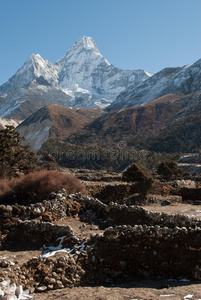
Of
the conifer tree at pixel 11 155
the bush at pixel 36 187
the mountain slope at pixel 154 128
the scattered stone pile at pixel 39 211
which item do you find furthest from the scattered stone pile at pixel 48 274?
the mountain slope at pixel 154 128

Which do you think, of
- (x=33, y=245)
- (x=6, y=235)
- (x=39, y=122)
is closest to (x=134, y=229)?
(x=33, y=245)

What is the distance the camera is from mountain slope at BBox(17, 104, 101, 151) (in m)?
152

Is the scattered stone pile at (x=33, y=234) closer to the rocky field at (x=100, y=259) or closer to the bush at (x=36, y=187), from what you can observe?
the rocky field at (x=100, y=259)

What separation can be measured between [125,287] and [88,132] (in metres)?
139

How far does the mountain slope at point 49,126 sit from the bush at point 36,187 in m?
130

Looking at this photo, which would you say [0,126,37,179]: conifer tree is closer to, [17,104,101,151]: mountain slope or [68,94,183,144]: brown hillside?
[68,94,183,144]: brown hillside

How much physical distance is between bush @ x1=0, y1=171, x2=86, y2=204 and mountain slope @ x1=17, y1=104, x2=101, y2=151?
130150 millimetres

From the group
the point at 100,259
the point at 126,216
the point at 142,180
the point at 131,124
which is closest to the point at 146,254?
the point at 100,259

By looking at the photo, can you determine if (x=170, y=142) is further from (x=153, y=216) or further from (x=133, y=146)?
(x=153, y=216)

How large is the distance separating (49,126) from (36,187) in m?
150

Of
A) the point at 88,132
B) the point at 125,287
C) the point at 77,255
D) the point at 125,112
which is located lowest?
the point at 125,287

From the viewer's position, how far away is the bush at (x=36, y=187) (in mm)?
14473

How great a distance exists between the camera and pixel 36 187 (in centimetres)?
1490

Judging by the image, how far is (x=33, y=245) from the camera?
9453 mm
